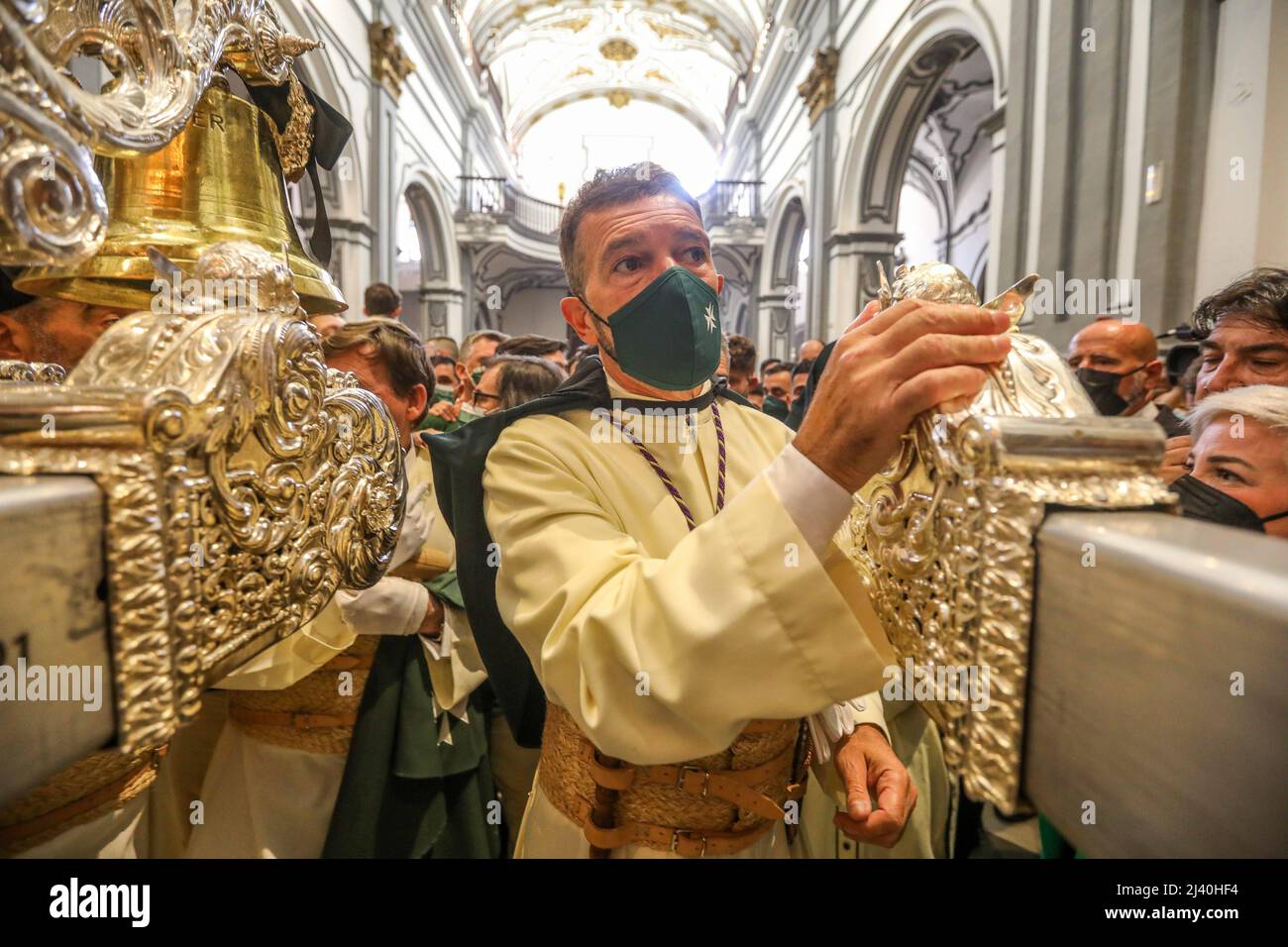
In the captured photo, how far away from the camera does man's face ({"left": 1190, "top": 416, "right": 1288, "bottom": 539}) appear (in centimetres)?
118

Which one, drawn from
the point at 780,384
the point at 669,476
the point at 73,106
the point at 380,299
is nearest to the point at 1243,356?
the point at 669,476

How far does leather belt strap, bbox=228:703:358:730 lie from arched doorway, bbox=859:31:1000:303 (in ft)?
18.9

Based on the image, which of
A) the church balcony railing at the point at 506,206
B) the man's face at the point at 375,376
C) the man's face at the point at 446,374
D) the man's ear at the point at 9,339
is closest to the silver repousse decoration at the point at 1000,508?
the man's ear at the point at 9,339

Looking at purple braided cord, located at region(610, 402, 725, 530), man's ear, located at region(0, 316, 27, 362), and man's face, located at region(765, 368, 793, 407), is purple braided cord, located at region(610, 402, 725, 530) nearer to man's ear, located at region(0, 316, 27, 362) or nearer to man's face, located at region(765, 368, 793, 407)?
man's ear, located at region(0, 316, 27, 362)

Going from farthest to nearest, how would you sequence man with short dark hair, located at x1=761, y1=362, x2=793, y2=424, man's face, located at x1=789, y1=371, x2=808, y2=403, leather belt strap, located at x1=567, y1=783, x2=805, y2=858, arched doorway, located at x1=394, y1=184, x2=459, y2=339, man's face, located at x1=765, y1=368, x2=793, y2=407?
arched doorway, located at x1=394, y1=184, x2=459, y2=339 < man's face, located at x1=765, y1=368, x2=793, y2=407 < man with short dark hair, located at x1=761, y1=362, x2=793, y2=424 < man's face, located at x1=789, y1=371, x2=808, y2=403 < leather belt strap, located at x1=567, y1=783, x2=805, y2=858

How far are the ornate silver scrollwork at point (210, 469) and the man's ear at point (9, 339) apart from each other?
0.49 m

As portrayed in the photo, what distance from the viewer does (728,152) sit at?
16703mm

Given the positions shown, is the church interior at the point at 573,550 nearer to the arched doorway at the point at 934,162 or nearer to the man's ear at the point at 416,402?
the man's ear at the point at 416,402

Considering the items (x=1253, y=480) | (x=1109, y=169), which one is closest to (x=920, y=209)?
(x=1109, y=169)

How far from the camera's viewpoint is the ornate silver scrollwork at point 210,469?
0.51 m

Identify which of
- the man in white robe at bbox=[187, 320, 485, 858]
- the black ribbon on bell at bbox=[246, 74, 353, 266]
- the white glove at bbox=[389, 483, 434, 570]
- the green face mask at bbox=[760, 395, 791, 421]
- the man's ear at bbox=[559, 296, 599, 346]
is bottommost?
the man in white robe at bbox=[187, 320, 485, 858]

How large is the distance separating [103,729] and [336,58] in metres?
8.03

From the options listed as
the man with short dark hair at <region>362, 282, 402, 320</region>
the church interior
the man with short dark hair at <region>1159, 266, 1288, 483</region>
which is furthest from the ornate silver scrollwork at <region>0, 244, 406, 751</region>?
the man with short dark hair at <region>362, 282, 402, 320</region>

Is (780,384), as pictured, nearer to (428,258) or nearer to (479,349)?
(479,349)
